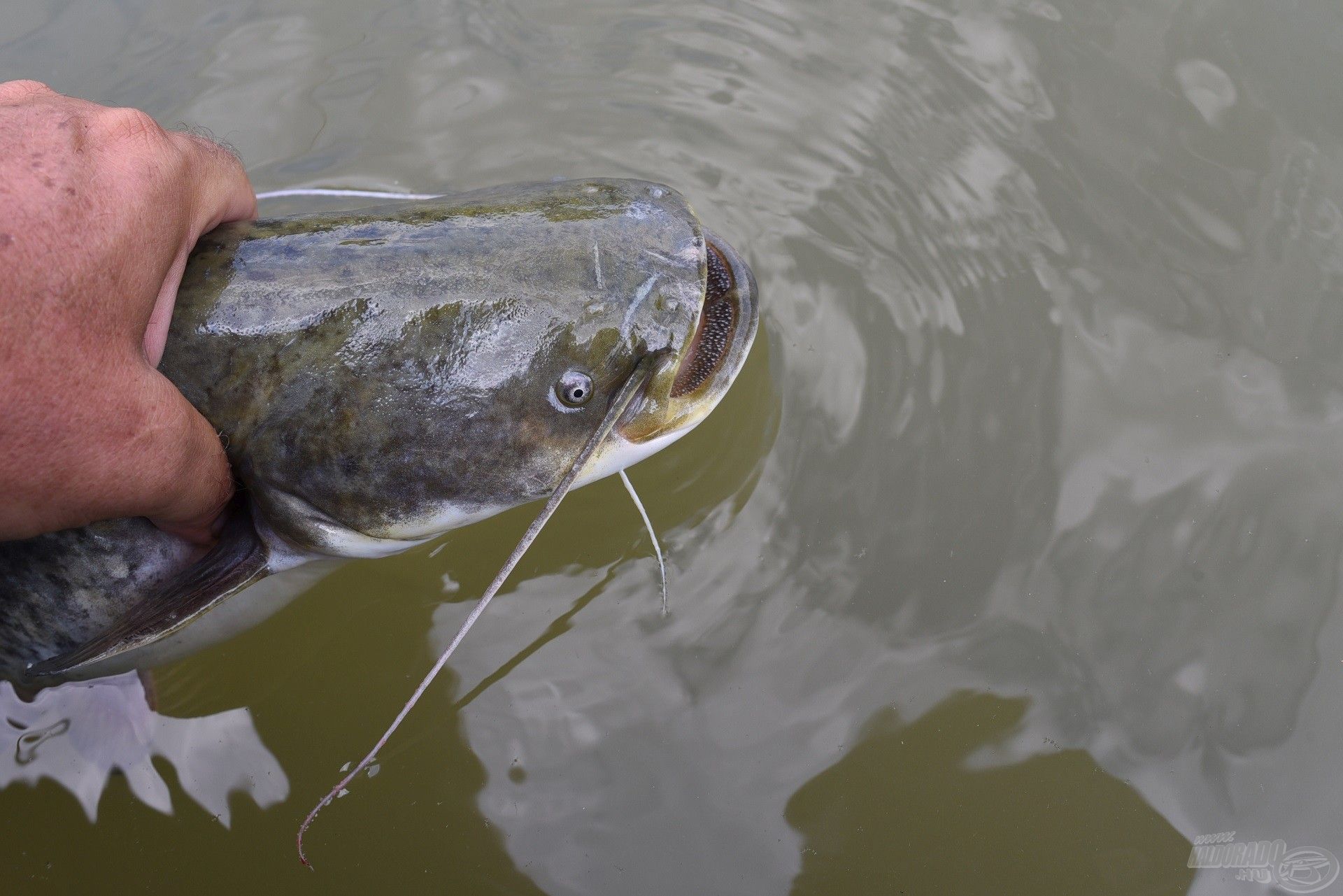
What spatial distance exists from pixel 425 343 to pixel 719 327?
64 centimetres

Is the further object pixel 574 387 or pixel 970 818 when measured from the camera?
pixel 970 818

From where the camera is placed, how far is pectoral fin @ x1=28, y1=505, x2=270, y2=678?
6.25ft

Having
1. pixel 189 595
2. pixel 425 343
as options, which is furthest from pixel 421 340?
pixel 189 595

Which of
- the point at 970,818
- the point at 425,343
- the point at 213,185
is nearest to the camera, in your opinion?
the point at 425,343

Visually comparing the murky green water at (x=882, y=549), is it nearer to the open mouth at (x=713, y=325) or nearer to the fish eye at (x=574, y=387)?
the open mouth at (x=713, y=325)

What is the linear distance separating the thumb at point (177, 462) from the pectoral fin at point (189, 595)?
0.33 ft

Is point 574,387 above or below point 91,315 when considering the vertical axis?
below

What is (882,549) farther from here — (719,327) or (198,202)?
(198,202)

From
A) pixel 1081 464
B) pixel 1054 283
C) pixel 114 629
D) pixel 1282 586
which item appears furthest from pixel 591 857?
pixel 1054 283

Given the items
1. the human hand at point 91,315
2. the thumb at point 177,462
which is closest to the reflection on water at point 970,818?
the thumb at point 177,462

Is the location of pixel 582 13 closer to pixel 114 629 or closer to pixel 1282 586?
pixel 114 629

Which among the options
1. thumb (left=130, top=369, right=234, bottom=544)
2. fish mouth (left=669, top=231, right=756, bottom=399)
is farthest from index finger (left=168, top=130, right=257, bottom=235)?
fish mouth (left=669, top=231, right=756, bottom=399)

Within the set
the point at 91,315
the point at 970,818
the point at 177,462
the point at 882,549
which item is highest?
the point at 91,315

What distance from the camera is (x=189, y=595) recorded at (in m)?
1.96
